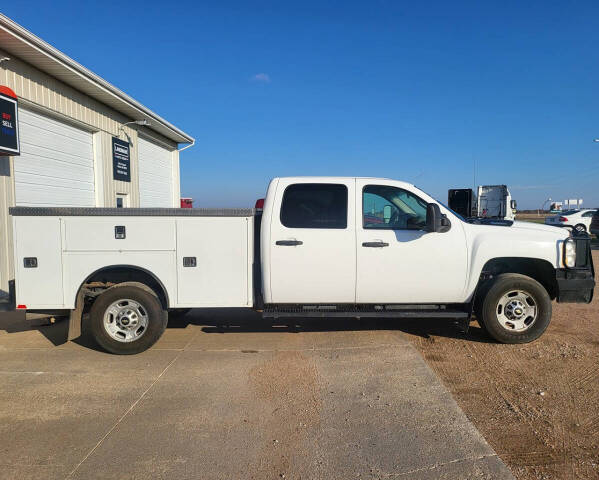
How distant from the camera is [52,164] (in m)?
9.76

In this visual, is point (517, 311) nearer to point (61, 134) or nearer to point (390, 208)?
point (390, 208)

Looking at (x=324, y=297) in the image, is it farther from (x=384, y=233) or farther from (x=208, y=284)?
(x=208, y=284)

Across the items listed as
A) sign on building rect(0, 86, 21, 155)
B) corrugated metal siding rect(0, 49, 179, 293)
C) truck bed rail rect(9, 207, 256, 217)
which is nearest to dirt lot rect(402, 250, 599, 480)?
truck bed rail rect(9, 207, 256, 217)

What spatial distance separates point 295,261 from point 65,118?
7909 millimetres

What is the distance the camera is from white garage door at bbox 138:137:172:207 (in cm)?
1484

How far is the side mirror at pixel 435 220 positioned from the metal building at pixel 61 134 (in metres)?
7.29

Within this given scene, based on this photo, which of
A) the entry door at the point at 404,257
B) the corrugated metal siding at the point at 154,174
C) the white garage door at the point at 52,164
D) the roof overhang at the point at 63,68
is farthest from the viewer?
the corrugated metal siding at the point at 154,174

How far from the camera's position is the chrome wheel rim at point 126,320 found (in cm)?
523

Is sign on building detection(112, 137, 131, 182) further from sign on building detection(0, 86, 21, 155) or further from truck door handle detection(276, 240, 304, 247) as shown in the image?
truck door handle detection(276, 240, 304, 247)

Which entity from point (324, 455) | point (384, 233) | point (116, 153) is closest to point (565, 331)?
point (384, 233)

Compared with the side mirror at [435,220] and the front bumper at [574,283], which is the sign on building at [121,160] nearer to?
the side mirror at [435,220]

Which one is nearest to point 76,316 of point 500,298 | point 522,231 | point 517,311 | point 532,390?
point 532,390

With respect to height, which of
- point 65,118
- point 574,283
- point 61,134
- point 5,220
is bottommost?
point 574,283

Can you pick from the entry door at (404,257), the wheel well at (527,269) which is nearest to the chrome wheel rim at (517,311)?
the wheel well at (527,269)
